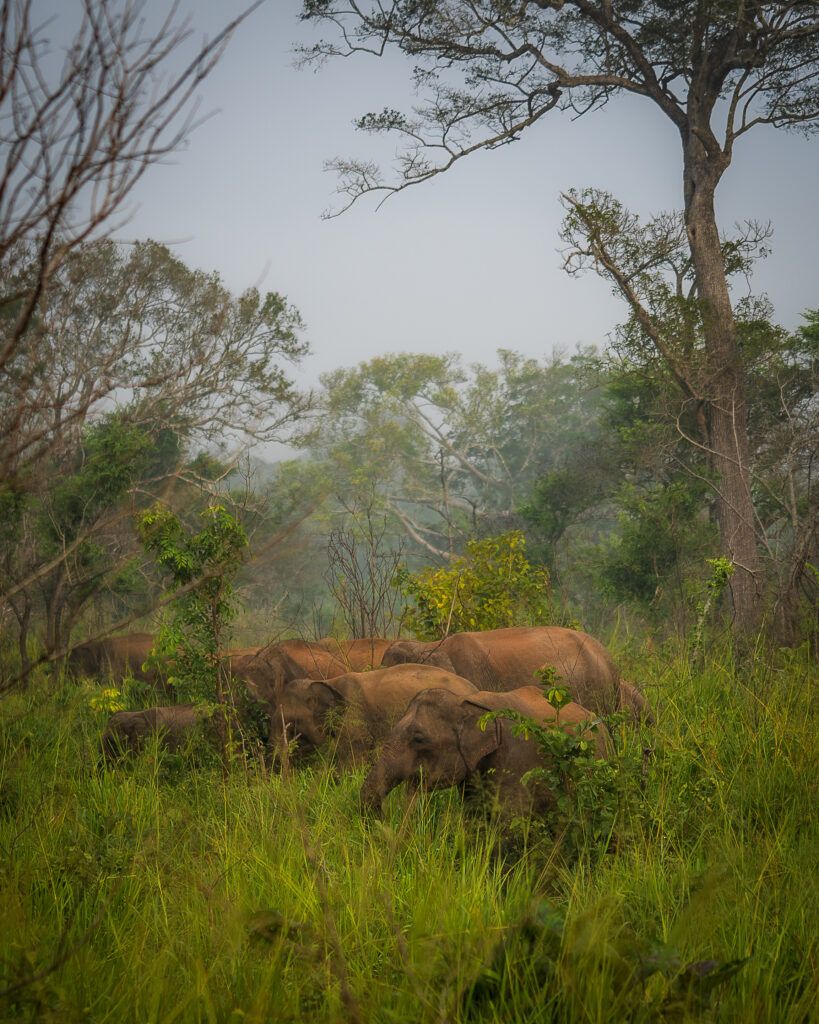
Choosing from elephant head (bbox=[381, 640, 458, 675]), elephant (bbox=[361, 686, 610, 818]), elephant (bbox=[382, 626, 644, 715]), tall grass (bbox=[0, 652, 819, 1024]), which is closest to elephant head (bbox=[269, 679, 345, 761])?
tall grass (bbox=[0, 652, 819, 1024])

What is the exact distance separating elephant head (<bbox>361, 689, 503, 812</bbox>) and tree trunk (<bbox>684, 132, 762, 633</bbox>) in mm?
6978

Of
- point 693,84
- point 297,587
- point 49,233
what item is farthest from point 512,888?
point 297,587

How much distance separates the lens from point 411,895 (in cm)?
315

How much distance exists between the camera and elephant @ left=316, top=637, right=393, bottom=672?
6859mm

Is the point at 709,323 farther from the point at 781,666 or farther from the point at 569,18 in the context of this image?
the point at 781,666

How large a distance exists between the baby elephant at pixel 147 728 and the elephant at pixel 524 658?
1.47 meters

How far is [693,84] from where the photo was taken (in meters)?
12.5

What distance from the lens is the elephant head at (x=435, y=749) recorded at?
4.39 m

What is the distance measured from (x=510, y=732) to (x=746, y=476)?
8043mm

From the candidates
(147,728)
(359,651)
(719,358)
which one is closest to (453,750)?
(147,728)

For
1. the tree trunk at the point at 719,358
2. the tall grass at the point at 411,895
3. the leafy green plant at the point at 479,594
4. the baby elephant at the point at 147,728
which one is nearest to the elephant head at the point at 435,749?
the tall grass at the point at 411,895

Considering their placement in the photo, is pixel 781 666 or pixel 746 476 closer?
pixel 781 666

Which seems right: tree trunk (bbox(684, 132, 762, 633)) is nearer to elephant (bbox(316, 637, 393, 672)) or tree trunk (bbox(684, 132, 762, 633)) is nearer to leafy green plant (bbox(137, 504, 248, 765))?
elephant (bbox(316, 637, 393, 672))

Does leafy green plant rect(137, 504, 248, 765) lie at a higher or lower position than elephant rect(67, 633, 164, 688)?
higher
